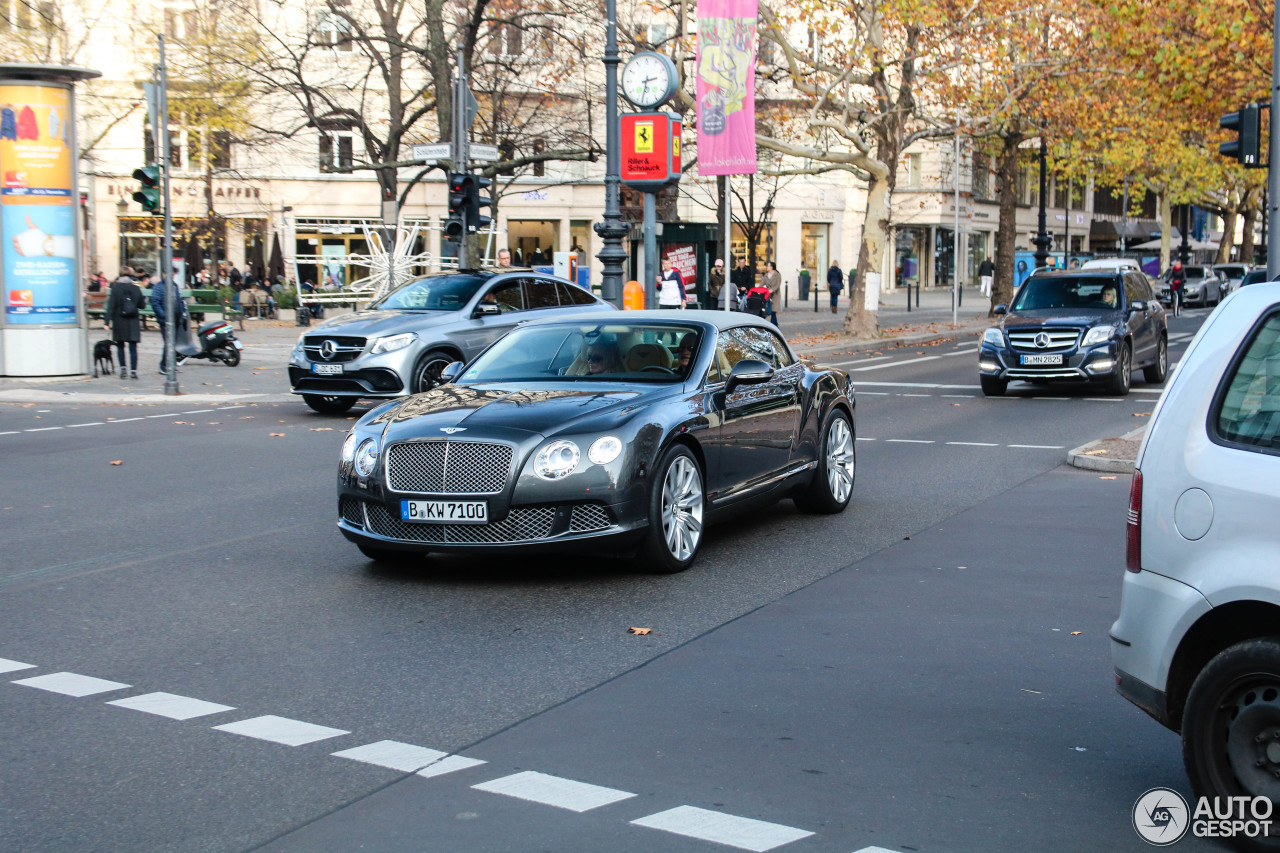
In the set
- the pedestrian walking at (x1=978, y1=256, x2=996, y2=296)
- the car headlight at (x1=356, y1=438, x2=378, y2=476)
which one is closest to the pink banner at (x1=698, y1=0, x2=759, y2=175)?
the car headlight at (x1=356, y1=438, x2=378, y2=476)

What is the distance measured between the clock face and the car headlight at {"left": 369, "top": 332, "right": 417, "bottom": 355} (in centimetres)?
827

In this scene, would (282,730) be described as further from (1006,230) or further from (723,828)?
(1006,230)

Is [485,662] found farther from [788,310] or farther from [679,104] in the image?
[788,310]

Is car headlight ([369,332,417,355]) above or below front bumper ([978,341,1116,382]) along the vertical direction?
above

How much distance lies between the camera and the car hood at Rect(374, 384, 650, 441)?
780 centimetres

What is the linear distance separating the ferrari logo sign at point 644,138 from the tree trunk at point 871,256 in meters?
11.2

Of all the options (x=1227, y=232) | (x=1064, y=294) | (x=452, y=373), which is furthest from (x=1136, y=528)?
(x=1227, y=232)

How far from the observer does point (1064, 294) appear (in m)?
20.1

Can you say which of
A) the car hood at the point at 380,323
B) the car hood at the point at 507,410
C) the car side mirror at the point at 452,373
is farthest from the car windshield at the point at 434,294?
the car hood at the point at 507,410

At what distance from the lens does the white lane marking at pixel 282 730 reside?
203 inches

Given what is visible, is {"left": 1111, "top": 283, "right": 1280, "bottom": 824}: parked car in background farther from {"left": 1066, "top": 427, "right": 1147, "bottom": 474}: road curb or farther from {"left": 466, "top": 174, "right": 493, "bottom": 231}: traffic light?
{"left": 466, "top": 174, "right": 493, "bottom": 231}: traffic light

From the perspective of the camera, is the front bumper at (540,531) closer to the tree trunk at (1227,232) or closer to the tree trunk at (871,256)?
the tree trunk at (871,256)

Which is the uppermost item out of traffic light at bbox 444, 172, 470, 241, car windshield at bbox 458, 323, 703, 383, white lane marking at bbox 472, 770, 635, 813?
traffic light at bbox 444, 172, 470, 241

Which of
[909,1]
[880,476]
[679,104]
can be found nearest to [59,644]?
[880,476]
